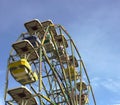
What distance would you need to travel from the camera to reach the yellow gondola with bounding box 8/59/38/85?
21109mm

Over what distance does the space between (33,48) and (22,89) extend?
302cm

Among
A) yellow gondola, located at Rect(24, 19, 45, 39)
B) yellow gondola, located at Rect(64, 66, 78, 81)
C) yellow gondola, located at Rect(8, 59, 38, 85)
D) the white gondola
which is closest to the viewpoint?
yellow gondola, located at Rect(8, 59, 38, 85)

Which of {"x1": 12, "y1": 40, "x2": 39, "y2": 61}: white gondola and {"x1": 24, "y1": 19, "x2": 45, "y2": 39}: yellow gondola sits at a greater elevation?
{"x1": 24, "y1": 19, "x2": 45, "y2": 39}: yellow gondola

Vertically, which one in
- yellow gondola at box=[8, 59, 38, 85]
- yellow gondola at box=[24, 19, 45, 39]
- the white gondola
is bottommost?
yellow gondola at box=[8, 59, 38, 85]

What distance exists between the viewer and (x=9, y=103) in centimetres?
2070

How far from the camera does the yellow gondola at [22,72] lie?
2111 cm

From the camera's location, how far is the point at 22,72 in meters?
21.1

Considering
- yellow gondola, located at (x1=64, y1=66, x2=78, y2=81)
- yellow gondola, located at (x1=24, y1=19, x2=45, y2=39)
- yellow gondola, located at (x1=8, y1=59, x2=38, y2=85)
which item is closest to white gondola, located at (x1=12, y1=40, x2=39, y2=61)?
yellow gondola, located at (x1=8, y1=59, x2=38, y2=85)

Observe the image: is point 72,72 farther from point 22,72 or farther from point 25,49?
point 22,72

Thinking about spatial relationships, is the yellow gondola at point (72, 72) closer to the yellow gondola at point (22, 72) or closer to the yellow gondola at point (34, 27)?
the yellow gondola at point (34, 27)

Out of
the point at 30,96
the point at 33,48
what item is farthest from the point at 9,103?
the point at 33,48

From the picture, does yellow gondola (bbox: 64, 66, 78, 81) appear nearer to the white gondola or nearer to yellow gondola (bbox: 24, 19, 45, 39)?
yellow gondola (bbox: 24, 19, 45, 39)

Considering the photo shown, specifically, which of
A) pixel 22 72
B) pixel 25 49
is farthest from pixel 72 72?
pixel 22 72

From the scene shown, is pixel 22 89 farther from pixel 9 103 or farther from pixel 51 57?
pixel 51 57
